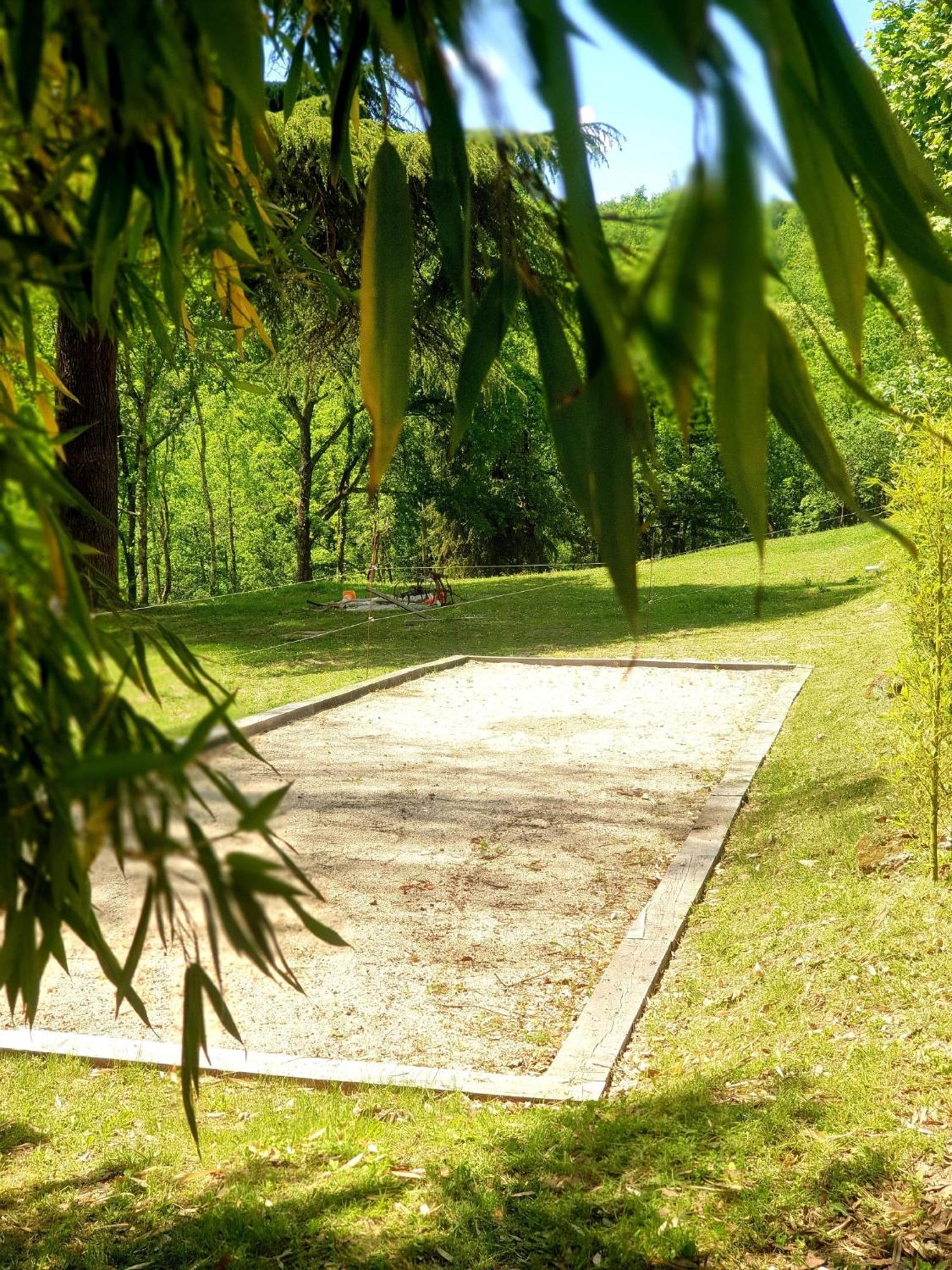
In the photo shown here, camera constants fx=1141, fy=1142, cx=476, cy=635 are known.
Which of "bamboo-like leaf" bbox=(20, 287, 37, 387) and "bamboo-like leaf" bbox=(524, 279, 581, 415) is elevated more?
"bamboo-like leaf" bbox=(20, 287, 37, 387)

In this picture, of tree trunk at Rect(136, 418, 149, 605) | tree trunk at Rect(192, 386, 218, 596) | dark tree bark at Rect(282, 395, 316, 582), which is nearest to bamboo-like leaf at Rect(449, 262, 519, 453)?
tree trunk at Rect(192, 386, 218, 596)

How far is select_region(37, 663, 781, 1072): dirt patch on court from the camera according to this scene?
4.46 m

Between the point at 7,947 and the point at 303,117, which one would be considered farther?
the point at 303,117

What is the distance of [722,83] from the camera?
645 mm

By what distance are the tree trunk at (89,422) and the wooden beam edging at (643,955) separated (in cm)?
341

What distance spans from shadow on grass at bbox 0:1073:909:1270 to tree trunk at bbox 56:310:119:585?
3707 millimetres

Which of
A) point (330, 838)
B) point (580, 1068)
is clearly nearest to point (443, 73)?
point (580, 1068)

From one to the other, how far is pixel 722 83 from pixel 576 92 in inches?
6.0

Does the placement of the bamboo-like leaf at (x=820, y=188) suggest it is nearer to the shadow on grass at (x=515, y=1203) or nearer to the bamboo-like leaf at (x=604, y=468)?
the bamboo-like leaf at (x=604, y=468)

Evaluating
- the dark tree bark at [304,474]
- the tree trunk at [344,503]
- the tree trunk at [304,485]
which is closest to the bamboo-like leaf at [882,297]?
the dark tree bark at [304,474]

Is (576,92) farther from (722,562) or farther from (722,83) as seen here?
(722,562)

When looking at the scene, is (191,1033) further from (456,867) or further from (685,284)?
(456,867)

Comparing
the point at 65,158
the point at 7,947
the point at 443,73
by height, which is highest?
the point at 443,73

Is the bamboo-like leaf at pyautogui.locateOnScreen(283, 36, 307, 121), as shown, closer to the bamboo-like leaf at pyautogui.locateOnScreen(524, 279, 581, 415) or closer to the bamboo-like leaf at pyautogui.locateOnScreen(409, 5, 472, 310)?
the bamboo-like leaf at pyautogui.locateOnScreen(409, 5, 472, 310)
